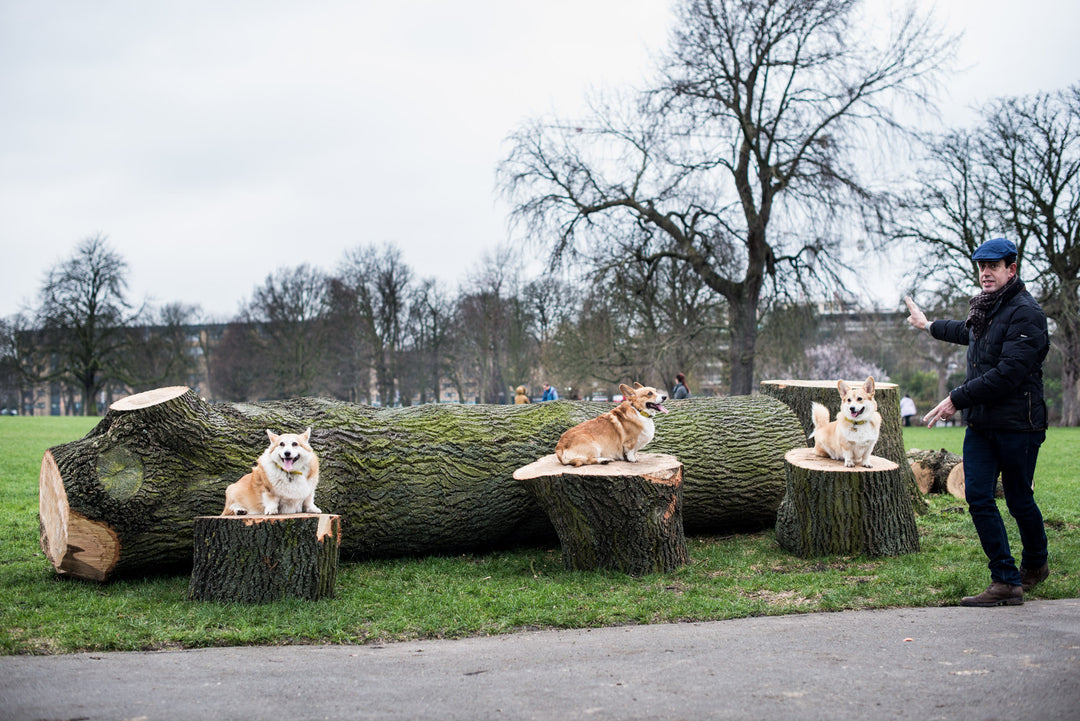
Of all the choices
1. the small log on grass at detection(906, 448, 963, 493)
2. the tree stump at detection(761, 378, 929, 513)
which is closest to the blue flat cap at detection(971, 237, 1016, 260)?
the tree stump at detection(761, 378, 929, 513)

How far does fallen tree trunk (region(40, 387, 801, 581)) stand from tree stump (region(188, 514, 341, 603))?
0.98 metres


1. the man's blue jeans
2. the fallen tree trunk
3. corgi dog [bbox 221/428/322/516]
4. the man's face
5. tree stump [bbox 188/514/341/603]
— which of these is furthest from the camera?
the fallen tree trunk

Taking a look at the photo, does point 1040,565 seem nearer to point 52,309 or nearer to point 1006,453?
point 1006,453

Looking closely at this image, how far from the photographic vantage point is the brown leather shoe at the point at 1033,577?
5.69 metres

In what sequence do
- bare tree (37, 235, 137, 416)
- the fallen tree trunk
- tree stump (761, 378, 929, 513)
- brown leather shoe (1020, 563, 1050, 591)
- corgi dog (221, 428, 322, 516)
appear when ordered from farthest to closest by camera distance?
1. bare tree (37, 235, 137, 416)
2. tree stump (761, 378, 929, 513)
3. the fallen tree trunk
4. corgi dog (221, 428, 322, 516)
5. brown leather shoe (1020, 563, 1050, 591)

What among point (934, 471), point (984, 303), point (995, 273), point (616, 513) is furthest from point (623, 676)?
point (934, 471)

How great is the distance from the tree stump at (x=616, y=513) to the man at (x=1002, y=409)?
2.20 m

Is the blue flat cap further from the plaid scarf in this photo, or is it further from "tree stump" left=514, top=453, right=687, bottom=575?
"tree stump" left=514, top=453, right=687, bottom=575

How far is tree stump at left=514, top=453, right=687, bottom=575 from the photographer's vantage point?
6699 millimetres

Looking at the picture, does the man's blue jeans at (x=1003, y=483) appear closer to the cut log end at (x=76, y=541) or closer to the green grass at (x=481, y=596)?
the green grass at (x=481, y=596)

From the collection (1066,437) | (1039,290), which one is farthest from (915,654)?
(1039,290)

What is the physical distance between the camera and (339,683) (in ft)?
13.6

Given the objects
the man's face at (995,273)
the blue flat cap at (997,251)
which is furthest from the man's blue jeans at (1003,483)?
the blue flat cap at (997,251)

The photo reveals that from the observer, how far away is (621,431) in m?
7.22
